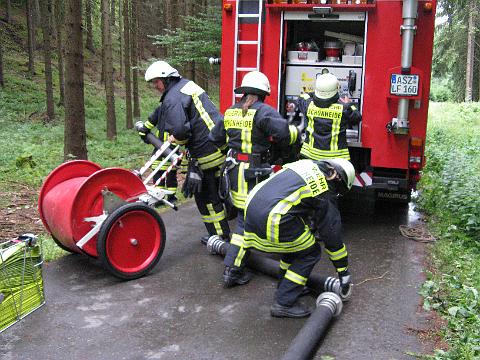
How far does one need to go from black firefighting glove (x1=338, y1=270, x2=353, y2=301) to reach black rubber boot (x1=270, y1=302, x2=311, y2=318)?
35 cm

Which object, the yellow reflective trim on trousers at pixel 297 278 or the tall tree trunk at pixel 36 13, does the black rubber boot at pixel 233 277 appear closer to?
the yellow reflective trim on trousers at pixel 297 278

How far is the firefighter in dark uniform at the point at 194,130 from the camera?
5.41 metres

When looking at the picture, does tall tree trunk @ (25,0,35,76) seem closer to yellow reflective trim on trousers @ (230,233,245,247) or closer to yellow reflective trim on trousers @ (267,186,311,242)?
yellow reflective trim on trousers @ (230,233,245,247)

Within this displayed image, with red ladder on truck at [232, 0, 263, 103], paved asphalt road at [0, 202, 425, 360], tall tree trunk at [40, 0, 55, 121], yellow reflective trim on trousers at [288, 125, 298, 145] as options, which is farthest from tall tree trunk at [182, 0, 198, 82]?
yellow reflective trim on trousers at [288, 125, 298, 145]

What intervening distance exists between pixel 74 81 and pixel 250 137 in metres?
4.27

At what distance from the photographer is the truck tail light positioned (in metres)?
6.34

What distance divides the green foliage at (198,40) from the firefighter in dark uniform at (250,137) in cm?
707

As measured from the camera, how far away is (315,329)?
11.8ft

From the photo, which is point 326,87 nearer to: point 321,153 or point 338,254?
point 321,153

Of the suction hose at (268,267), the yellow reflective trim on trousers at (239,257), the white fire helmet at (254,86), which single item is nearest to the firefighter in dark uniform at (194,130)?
the suction hose at (268,267)

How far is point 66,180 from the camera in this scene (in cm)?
521

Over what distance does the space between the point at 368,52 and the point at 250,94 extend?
216 centimetres

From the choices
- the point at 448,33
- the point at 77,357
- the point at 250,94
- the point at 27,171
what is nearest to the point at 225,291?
the point at 77,357

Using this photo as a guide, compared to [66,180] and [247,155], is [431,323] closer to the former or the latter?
[247,155]
